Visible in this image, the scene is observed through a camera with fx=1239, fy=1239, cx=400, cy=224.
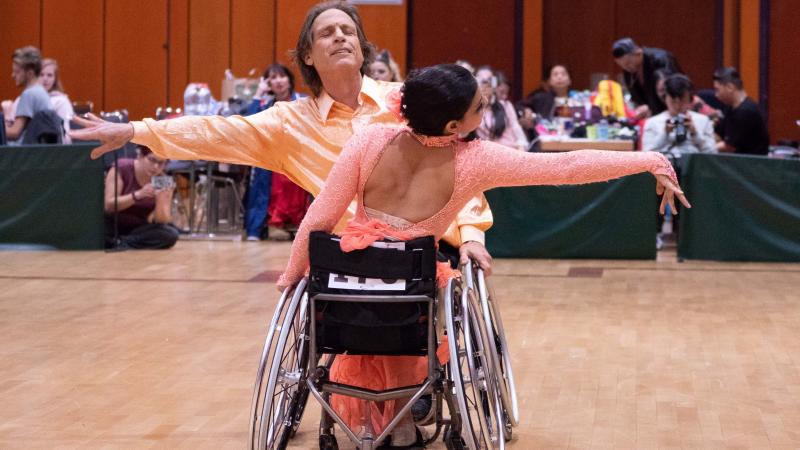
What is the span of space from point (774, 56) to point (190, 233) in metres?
7.09

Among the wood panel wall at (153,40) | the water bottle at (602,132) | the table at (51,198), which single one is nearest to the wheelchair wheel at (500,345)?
the table at (51,198)

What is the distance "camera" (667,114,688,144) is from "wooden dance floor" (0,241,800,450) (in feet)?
4.06

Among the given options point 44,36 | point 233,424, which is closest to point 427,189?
point 233,424

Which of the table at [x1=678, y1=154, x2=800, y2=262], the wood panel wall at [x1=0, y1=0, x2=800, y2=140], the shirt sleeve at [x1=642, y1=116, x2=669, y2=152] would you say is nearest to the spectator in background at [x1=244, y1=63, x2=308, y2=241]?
the shirt sleeve at [x1=642, y1=116, x2=669, y2=152]

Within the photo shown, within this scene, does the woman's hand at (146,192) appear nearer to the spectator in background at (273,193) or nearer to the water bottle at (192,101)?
the spectator in background at (273,193)

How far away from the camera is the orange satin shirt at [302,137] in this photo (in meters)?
3.53

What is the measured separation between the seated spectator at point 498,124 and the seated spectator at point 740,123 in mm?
1593

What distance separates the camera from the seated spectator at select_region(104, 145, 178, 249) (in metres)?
8.77

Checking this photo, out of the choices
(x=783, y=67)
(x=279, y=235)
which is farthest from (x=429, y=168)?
(x=783, y=67)

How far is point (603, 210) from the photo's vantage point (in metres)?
8.38

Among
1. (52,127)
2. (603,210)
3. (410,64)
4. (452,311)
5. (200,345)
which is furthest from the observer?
(410,64)

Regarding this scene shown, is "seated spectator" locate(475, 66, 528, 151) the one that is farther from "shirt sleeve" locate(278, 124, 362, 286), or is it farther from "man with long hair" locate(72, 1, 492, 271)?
"shirt sleeve" locate(278, 124, 362, 286)

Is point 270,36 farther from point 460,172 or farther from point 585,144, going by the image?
point 460,172

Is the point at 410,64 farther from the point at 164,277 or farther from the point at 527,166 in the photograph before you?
the point at 527,166
